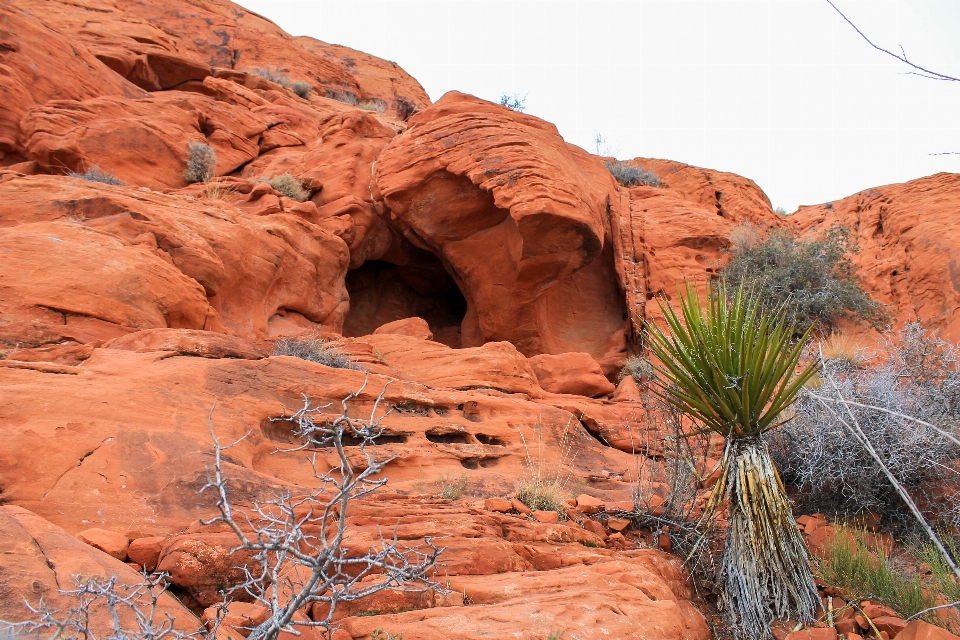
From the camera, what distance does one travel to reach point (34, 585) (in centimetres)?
292

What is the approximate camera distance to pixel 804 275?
1355 cm

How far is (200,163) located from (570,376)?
7.96m

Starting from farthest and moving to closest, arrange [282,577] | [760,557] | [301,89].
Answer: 1. [301,89]
2. [760,557]
3. [282,577]

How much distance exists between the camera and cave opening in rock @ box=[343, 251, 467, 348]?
543 inches

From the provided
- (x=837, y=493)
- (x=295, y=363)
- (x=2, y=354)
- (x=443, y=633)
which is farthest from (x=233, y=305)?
(x=837, y=493)

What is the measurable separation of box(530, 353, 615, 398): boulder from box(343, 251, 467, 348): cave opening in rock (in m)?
3.81

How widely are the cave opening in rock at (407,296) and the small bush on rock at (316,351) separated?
4.54 metres

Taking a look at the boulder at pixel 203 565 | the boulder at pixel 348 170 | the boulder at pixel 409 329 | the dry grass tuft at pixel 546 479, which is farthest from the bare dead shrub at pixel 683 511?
the boulder at pixel 348 170

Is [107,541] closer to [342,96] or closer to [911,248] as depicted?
[911,248]

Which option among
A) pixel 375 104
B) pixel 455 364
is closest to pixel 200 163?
pixel 455 364

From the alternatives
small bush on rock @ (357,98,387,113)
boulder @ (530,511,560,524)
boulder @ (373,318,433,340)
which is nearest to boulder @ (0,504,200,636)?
boulder @ (530,511,560,524)

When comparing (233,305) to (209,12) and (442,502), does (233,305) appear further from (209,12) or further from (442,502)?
(209,12)

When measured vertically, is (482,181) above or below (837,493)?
above

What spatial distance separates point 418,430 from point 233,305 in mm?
3911
